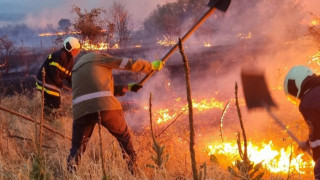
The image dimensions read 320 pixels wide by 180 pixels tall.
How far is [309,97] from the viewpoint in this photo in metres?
3.21

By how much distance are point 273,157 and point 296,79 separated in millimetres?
1629

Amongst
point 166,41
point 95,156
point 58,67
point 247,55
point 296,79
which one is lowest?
point 95,156

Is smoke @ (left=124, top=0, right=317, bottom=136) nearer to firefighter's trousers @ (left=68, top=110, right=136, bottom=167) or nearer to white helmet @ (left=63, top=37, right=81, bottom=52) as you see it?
white helmet @ (left=63, top=37, right=81, bottom=52)

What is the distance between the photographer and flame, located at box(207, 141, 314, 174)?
4.39 metres

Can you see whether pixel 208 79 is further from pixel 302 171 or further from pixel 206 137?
pixel 302 171

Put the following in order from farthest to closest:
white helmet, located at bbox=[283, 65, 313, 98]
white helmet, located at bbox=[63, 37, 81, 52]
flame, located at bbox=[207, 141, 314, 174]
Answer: white helmet, located at bbox=[63, 37, 81, 52] < flame, located at bbox=[207, 141, 314, 174] < white helmet, located at bbox=[283, 65, 313, 98]

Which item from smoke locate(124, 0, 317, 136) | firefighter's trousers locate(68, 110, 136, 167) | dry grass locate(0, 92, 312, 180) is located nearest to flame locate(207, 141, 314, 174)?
dry grass locate(0, 92, 312, 180)

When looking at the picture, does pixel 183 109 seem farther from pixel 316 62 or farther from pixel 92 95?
pixel 92 95

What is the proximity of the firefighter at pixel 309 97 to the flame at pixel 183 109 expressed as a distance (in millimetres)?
4709

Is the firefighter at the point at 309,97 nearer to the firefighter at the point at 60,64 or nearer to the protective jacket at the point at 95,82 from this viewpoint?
the protective jacket at the point at 95,82

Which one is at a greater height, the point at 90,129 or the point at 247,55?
the point at 247,55

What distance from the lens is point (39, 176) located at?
2500mm

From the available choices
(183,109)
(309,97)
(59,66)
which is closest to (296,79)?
(309,97)

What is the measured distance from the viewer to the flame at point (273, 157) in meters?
4.39
